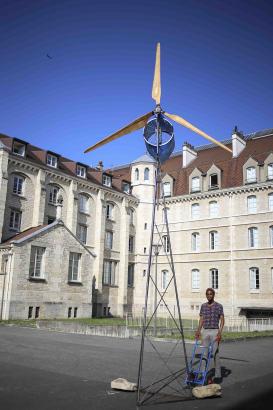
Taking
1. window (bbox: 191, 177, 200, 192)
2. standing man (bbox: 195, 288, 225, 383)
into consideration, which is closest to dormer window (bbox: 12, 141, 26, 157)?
window (bbox: 191, 177, 200, 192)

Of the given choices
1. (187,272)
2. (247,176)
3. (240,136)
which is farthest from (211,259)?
(240,136)

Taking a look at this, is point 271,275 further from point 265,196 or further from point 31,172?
point 31,172

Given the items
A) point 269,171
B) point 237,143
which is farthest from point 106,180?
point 269,171

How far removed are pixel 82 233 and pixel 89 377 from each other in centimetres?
3582

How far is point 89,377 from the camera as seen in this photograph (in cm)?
972

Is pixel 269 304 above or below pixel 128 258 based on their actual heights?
below

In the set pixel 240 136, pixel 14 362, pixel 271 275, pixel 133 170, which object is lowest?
pixel 14 362

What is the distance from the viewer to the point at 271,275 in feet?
136

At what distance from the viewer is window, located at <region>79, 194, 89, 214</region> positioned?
45.6 m

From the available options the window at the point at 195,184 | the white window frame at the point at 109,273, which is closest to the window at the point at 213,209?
the window at the point at 195,184

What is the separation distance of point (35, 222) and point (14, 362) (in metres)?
28.7

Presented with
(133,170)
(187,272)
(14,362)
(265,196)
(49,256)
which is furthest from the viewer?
(133,170)

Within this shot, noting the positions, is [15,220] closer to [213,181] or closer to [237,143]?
[213,181]

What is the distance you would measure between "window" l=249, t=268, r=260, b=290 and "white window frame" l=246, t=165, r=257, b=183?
983 centimetres
